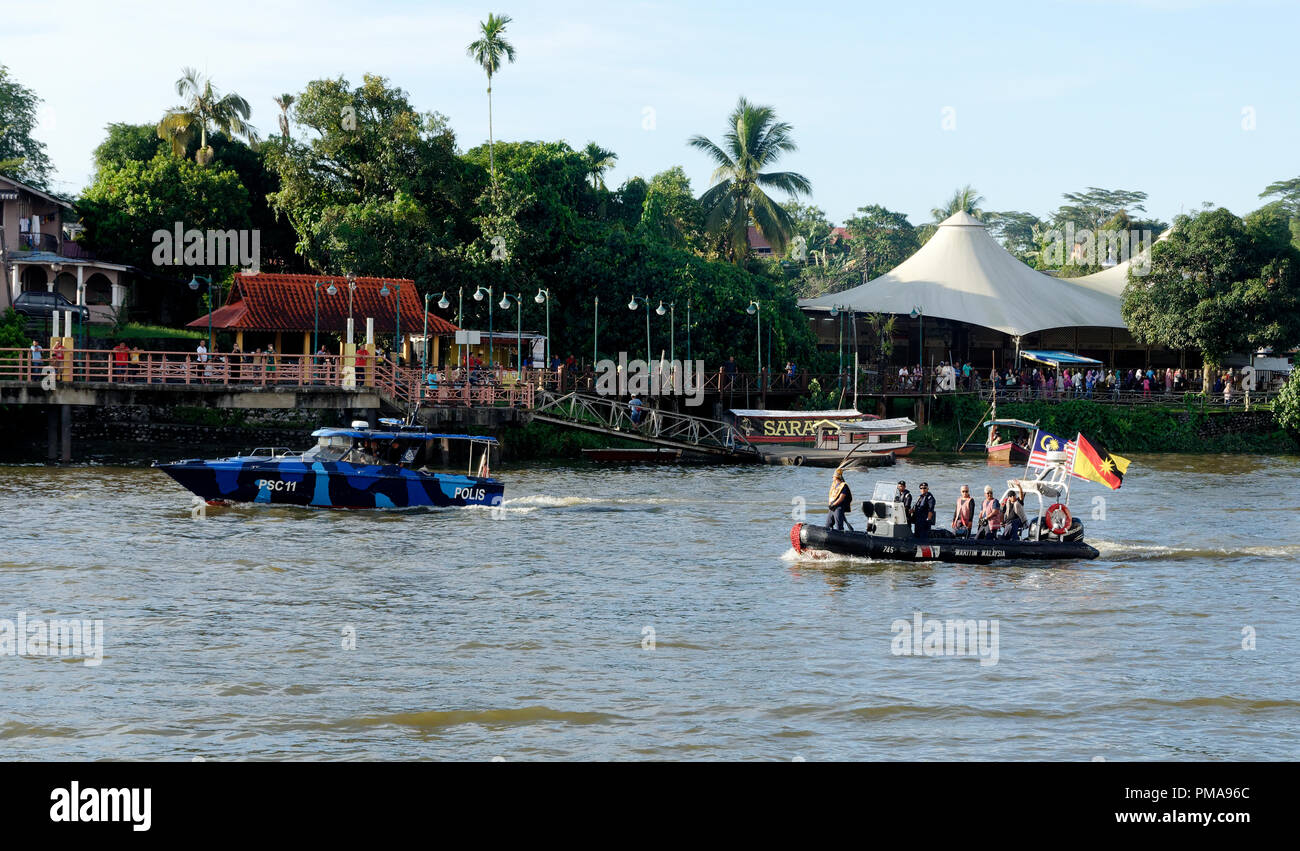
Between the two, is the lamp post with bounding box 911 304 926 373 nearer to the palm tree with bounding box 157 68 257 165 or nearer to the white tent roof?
the white tent roof

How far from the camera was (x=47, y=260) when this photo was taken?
53.1 metres

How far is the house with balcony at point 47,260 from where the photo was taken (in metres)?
53.0

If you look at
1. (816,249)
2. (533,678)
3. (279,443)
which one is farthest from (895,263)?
(533,678)

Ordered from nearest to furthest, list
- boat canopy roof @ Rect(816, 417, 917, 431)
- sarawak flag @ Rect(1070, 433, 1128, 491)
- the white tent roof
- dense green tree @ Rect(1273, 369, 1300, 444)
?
1. sarawak flag @ Rect(1070, 433, 1128, 491)
2. boat canopy roof @ Rect(816, 417, 917, 431)
3. dense green tree @ Rect(1273, 369, 1300, 444)
4. the white tent roof

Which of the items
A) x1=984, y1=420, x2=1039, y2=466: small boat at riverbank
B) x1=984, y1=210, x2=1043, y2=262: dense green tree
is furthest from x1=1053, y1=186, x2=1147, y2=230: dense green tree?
x1=984, y1=420, x2=1039, y2=466: small boat at riverbank

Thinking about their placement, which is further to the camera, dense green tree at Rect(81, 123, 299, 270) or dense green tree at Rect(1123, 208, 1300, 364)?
dense green tree at Rect(81, 123, 299, 270)

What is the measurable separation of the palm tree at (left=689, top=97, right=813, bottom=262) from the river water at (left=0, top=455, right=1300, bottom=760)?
115 ft

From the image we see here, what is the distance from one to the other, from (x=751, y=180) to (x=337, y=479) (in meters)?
39.2

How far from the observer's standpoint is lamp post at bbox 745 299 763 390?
2080 inches

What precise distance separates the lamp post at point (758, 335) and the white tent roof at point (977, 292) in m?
7.34

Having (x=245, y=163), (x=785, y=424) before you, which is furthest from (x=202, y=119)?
(x=785, y=424)

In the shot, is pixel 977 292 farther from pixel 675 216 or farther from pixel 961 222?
pixel 675 216

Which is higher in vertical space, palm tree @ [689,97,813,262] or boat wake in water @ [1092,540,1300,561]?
palm tree @ [689,97,813,262]

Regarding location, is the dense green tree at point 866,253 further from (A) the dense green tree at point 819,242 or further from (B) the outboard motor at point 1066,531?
(B) the outboard motor at point 1066,531
